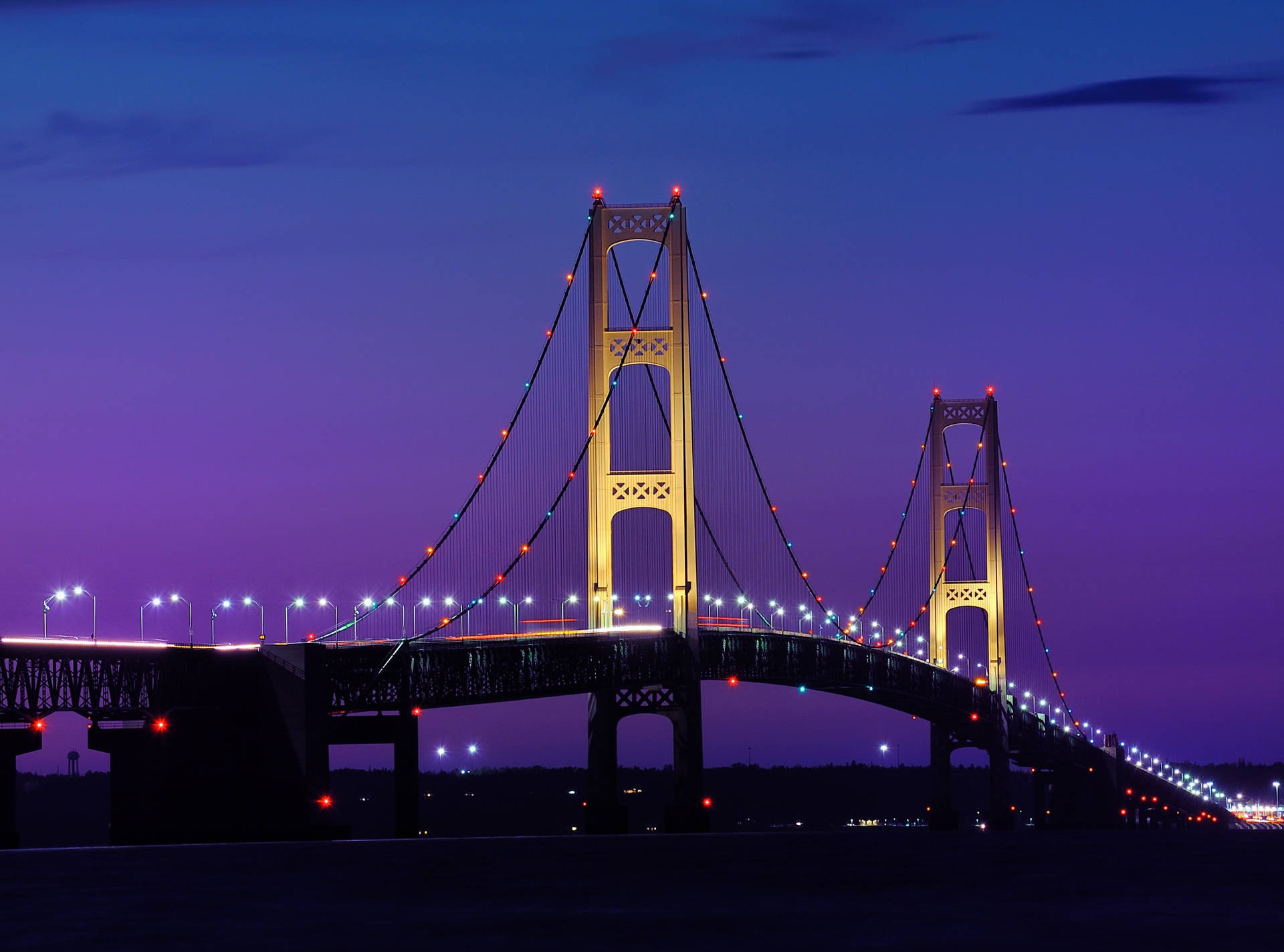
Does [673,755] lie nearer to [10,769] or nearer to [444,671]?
[444,671]

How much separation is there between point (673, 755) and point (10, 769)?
2874 centimetres

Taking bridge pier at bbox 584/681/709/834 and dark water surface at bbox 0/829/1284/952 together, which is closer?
dark water surface at bbox 0/829/1284/952

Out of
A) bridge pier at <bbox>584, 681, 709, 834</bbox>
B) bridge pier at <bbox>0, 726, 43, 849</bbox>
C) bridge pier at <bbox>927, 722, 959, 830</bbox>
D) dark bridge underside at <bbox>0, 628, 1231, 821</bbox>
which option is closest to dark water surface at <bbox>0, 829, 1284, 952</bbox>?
bridge pier at <bbox>0, 726, 43, 849</bbox>

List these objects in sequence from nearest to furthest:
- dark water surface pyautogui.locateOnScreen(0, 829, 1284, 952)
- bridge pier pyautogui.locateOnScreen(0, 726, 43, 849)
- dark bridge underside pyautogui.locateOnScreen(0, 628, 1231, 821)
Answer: dark water surface pyautogui.locateOnScreen(0, 829, 1284, 952) < bridge pier pyautogui.locateOnScreen(0, 726, 43, 849) < dark bridge underside pyautogui.locateOnScreen(0, 628, 1231, 821)

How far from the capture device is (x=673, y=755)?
84.8 metres

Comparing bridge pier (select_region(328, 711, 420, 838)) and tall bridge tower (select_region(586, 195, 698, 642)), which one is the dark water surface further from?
tall bridge tower (select_region(586, 195, 698, 642))

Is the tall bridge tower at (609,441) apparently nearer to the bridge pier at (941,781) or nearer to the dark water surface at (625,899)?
the dark water surface at (625,899)

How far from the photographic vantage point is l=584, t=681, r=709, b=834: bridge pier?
8338cm

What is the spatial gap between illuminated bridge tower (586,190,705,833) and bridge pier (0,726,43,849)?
23.7 metres

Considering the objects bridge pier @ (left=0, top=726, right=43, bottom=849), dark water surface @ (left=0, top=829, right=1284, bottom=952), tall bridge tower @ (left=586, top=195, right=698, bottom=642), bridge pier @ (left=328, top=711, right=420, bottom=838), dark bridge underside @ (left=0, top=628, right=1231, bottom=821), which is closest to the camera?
dark water surface @ (left=0, top=829, right=1284, bottom=952)

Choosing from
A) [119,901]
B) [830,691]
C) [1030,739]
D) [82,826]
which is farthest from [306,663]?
[82,826]

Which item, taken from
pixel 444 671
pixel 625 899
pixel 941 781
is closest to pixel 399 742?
pixel 444 671

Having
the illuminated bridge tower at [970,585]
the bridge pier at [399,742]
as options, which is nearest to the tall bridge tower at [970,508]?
the illuminated bridge tower at [970,585]

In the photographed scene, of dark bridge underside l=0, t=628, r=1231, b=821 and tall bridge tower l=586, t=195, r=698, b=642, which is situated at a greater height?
tall bridge tower l=586, t=195, r=698, b=642
